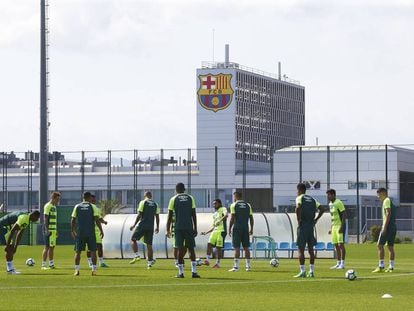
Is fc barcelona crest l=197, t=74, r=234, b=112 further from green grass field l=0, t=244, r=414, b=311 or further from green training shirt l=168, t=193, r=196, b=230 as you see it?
green training shirt l=168, t=193, r=196, b=230

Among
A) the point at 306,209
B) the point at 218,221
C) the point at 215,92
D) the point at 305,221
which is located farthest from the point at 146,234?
the point at 215,92

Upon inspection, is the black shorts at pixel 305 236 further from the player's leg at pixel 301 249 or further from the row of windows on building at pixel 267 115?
the row of windows on building at pixel 267 115

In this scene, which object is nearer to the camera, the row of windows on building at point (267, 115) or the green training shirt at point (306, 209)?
the green training shirt at point (306, 209)

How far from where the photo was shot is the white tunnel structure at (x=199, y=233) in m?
49.3

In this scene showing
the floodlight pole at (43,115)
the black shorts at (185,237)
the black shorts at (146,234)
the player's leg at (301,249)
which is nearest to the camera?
the black shorts at (185,237)

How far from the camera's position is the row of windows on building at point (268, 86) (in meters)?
172

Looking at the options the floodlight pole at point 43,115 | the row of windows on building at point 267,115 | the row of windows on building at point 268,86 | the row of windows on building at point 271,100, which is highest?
the row of windows on building at point 268,86

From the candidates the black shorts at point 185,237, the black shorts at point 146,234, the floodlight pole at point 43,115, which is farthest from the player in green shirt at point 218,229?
the floodlight pole at point 43,115

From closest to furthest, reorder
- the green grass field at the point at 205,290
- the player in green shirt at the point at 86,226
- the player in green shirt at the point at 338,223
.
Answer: the green grass field at the point at 205,290, the player in green shirt at the point at 86,226, the player in green shirt at the point at 338,223

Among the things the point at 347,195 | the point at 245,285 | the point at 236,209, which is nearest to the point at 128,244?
the point at 236,209

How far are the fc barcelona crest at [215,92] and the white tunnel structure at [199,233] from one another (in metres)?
118

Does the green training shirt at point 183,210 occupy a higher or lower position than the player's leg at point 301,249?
higher

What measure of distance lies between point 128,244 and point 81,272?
50.1 feet

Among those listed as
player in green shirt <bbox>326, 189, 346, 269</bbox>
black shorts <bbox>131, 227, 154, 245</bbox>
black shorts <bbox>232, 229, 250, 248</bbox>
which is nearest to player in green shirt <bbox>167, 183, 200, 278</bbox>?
black shorts <bbox>232, 229, 250, 248</bbox>
